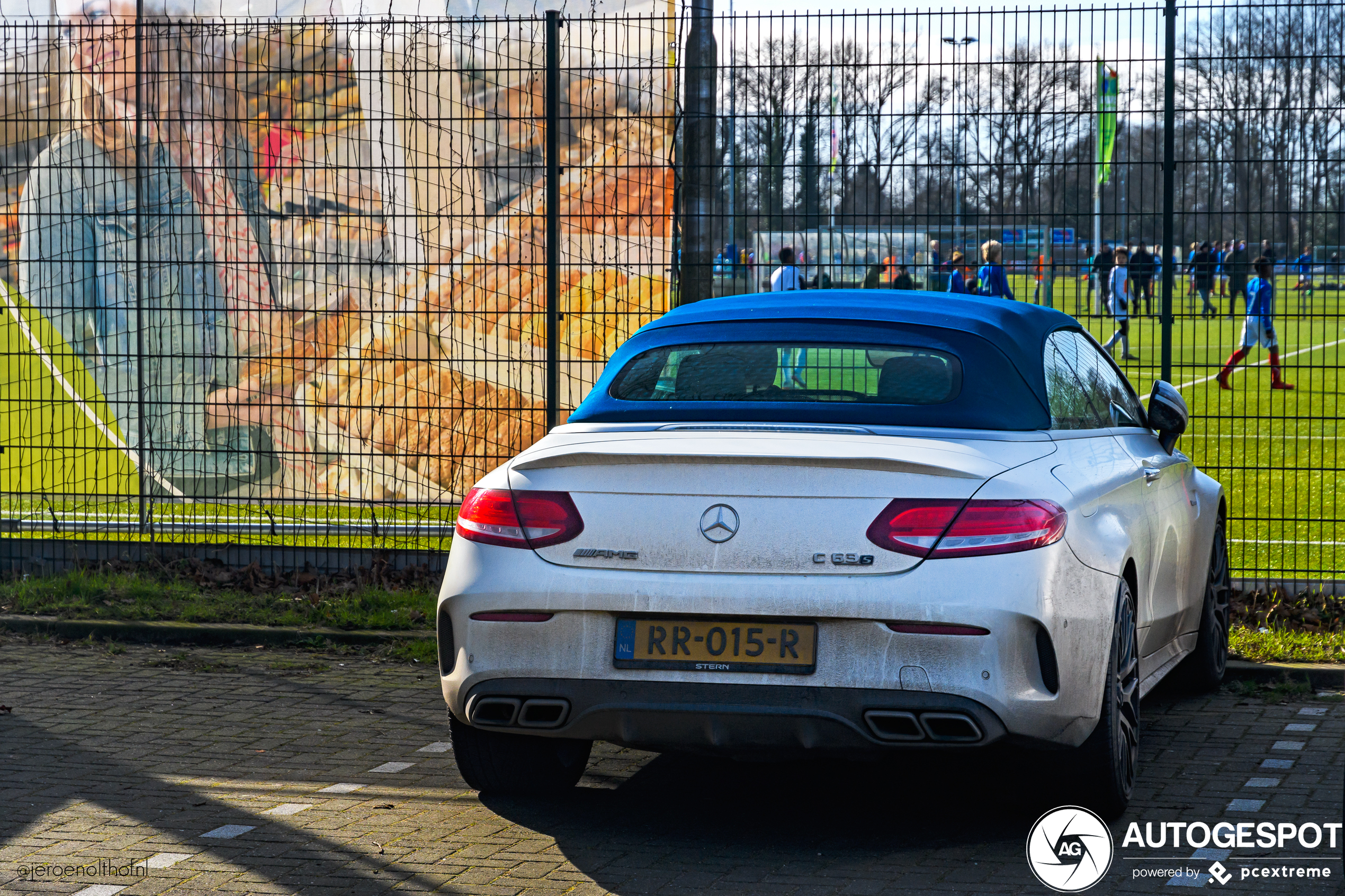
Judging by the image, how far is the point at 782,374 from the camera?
537 cm

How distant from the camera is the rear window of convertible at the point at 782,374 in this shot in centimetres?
511

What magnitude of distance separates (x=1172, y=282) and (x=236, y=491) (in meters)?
5.61

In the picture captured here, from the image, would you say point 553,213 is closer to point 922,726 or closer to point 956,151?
point 956,151

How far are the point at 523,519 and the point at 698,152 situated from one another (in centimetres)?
459

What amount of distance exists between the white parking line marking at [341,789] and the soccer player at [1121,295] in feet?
15.4

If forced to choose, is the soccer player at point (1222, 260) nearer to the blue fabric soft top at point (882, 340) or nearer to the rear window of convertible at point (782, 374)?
the blue fabric soft top at point (882, 340)

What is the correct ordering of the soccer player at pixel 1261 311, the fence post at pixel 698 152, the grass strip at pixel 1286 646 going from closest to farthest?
the grass strip at pixel 1286 646
the soccer player at pixel 1261 311
the fence post at pixel 698 152

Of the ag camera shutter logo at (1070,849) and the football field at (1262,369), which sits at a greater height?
the football field at (1262,369)

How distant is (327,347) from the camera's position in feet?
33.6

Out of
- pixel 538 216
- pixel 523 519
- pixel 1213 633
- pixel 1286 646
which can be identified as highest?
pixel 538 216

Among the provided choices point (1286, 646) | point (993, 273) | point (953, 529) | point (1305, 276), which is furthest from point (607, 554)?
point (1305, 276)

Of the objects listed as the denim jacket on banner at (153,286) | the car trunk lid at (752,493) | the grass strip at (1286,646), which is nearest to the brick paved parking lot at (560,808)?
the grass strip at (1286,646)

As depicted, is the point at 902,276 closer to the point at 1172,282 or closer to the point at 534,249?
the point at 1172,282

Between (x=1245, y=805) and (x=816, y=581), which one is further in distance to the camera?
(x=1245, y=805)
